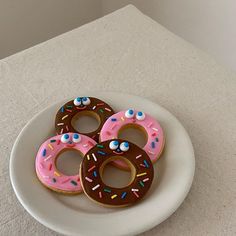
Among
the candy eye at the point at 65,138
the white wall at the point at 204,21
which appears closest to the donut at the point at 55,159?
the candy eye at the point at 65,138

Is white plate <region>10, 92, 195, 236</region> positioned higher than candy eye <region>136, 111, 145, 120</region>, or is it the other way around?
candy eye <region>136, 111, 145, 120</region>

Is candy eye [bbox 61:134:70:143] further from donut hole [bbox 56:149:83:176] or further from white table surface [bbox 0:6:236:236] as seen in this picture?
white table surface [bbox 0:6:236:236]

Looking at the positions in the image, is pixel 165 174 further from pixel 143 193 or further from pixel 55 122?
pixel 55 122

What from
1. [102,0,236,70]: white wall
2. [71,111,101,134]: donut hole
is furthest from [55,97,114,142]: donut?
[102,0,236,70]: white wall

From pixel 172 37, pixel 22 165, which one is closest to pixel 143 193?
pixel 22 165

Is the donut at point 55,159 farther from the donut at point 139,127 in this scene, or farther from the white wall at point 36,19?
the white wall at point 36,19

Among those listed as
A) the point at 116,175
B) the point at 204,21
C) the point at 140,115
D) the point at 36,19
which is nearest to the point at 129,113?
the point at 140,115
